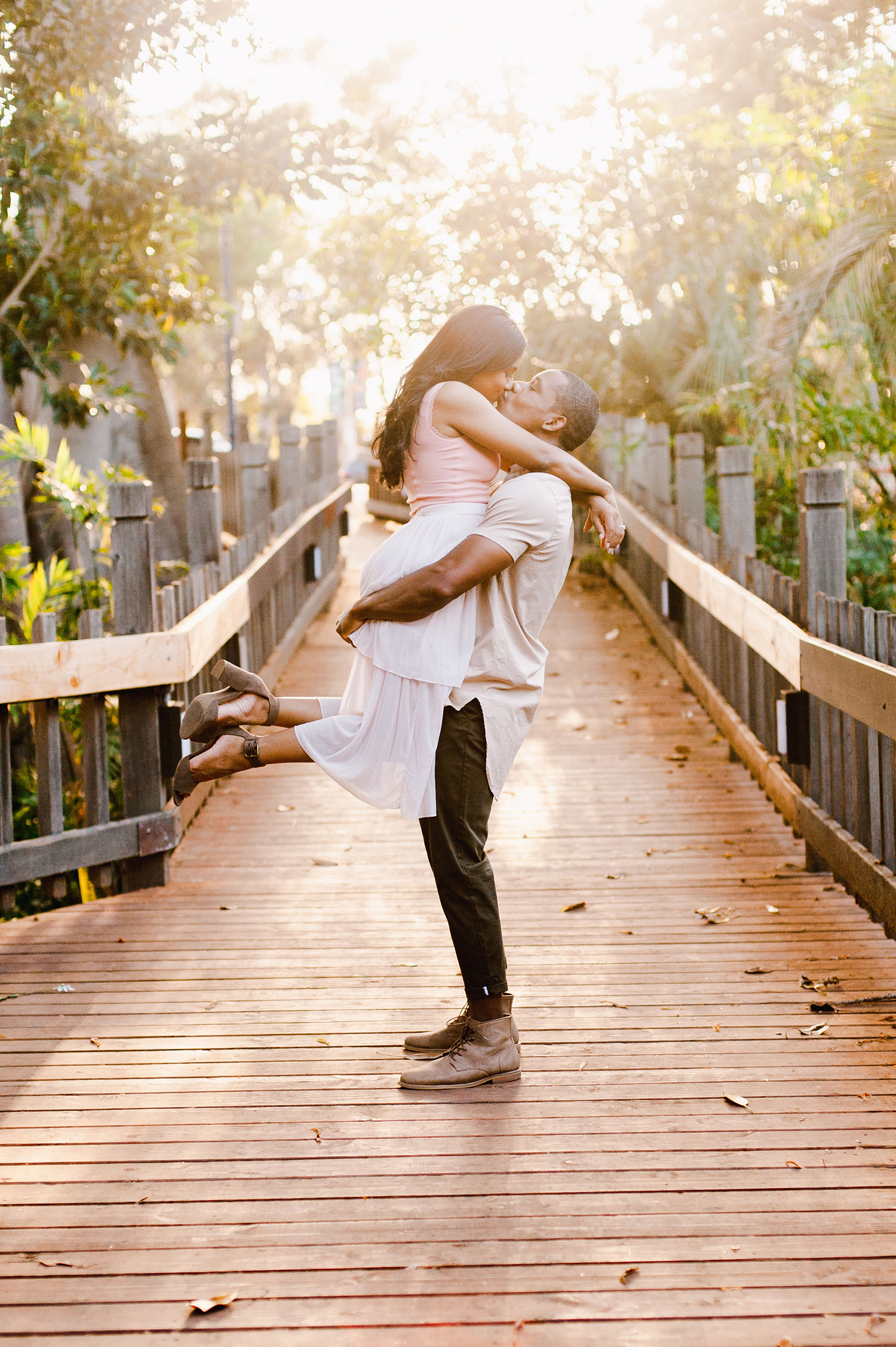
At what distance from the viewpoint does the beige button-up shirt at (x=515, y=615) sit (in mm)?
3051

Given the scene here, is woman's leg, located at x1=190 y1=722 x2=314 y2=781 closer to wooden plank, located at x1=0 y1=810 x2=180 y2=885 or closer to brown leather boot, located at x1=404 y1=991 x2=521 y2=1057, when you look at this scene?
brown leather boot, located at x1=404 y1=991 x2=521 y2=1057

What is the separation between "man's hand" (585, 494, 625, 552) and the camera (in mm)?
3275

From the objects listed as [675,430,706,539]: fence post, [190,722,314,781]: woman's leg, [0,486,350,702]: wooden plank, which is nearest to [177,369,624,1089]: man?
[190,722,314,781]: woman's leg

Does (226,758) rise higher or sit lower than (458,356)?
lower

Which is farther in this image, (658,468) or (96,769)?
(658,468)

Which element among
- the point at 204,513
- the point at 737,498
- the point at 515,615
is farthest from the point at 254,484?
the point at 515,615

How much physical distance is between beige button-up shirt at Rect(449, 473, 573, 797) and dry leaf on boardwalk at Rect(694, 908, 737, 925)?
1.47 meters

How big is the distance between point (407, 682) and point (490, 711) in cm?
22

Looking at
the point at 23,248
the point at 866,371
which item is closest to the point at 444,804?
the point at 23,248

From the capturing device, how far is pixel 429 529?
10.3 feet

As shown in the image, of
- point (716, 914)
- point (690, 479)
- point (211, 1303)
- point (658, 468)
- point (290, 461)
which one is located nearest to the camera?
point (211, 1303)

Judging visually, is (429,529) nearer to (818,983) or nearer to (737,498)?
(818,983)

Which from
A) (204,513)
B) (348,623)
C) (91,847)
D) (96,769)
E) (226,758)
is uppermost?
(204,513)

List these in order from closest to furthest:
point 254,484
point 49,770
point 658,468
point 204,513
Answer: point 49,770 < point 204,513 < point 254,484 < point 658,468
